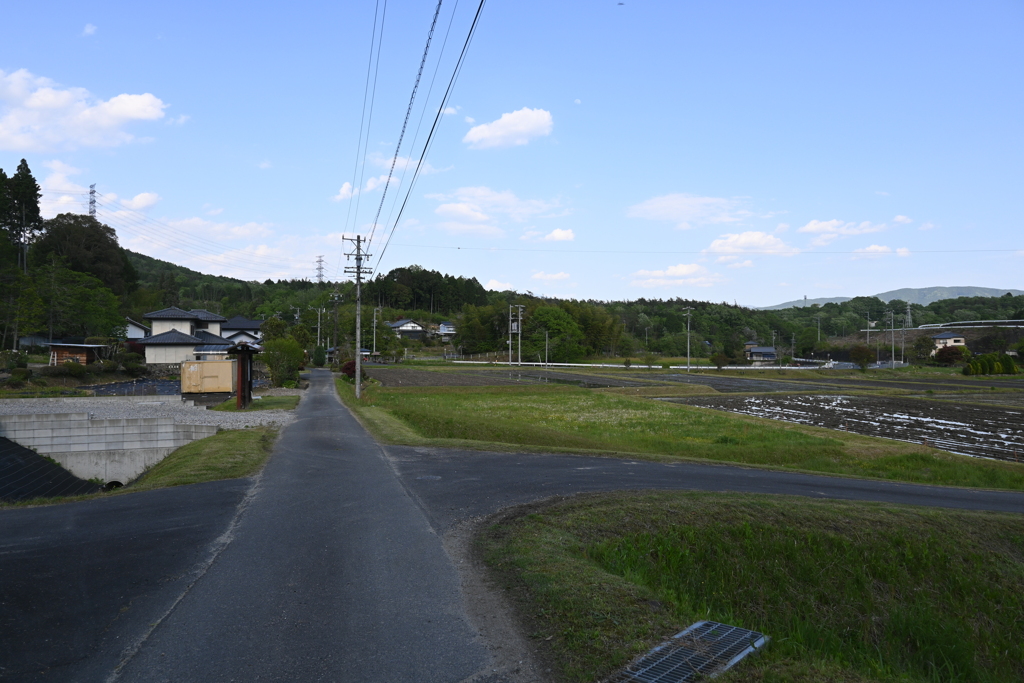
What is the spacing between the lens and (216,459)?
1421 centimetres

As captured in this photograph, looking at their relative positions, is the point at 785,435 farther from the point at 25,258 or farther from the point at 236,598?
the point at 25,258

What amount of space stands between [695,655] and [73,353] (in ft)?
206

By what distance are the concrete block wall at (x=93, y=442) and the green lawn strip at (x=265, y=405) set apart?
918cm

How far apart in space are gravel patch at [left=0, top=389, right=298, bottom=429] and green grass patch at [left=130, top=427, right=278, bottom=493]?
3.02 m

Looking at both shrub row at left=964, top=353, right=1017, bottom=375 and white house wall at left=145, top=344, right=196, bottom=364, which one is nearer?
white house wall at left=145, top=344, right=196, bottom=364

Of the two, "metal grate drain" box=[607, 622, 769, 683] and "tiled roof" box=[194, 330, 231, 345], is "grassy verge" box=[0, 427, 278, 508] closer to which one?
"metal grate drain" box=[607, 622, 769, 683]

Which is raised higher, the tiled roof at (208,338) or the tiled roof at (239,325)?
the tiled roof at (239,325)

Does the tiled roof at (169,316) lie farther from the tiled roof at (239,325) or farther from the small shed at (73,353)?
the tiled roof at (239,325)

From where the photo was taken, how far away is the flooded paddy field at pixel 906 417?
26.6 metres

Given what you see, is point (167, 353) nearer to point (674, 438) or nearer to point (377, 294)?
point (674, 438)

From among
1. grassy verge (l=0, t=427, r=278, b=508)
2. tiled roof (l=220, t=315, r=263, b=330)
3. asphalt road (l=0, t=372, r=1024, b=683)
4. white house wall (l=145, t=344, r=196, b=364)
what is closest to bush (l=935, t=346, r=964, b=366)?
asphalt road (l=0, t=372, r=1024, b=683)

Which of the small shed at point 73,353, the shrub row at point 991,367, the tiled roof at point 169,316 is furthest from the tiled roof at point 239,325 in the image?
the shrub row at point 991,367

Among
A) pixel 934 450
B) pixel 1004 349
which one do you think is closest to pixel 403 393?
pixel 934 450

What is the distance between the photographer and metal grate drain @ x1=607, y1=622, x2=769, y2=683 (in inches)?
178
